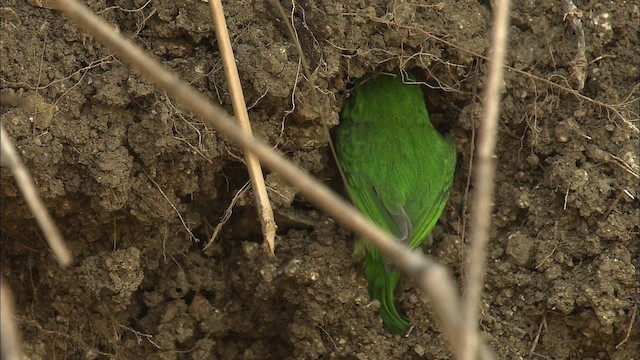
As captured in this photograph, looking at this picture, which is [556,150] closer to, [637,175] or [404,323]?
[637,175]

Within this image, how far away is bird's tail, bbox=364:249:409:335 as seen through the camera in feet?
11.8

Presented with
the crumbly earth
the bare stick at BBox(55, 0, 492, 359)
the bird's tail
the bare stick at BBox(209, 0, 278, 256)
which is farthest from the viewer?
the bird's tail

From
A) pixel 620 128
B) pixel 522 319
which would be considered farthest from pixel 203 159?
pixel 620 128

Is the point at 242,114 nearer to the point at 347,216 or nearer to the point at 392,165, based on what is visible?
the point at 392,165

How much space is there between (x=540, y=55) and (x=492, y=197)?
67 cm

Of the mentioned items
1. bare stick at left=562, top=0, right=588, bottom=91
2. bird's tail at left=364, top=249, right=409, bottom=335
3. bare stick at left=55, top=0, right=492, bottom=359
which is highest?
bare stick at left=55, top=0, right=492, bottom=359

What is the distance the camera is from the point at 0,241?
3.36m

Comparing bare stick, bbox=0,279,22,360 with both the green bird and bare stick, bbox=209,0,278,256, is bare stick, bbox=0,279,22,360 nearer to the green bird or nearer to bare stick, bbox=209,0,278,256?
bare stick, bbox=209,0,278,256

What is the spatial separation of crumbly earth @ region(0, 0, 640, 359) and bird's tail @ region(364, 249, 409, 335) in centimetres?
5

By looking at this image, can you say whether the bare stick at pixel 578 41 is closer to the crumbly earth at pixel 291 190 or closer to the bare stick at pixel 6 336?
the crumbly earth at pixel 291 190

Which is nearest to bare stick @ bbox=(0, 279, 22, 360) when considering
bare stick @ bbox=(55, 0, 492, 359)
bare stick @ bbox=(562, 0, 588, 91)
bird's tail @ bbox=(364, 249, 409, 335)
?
bare stick @ bbox=(55, 0, 492, 359)

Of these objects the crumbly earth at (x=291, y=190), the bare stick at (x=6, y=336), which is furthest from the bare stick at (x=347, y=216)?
the crumbly earth at (x=291, y=190)

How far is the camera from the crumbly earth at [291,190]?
3141 mm

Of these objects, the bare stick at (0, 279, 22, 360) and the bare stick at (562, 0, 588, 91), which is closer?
the bare stick at (0, 279, 22, 360)
